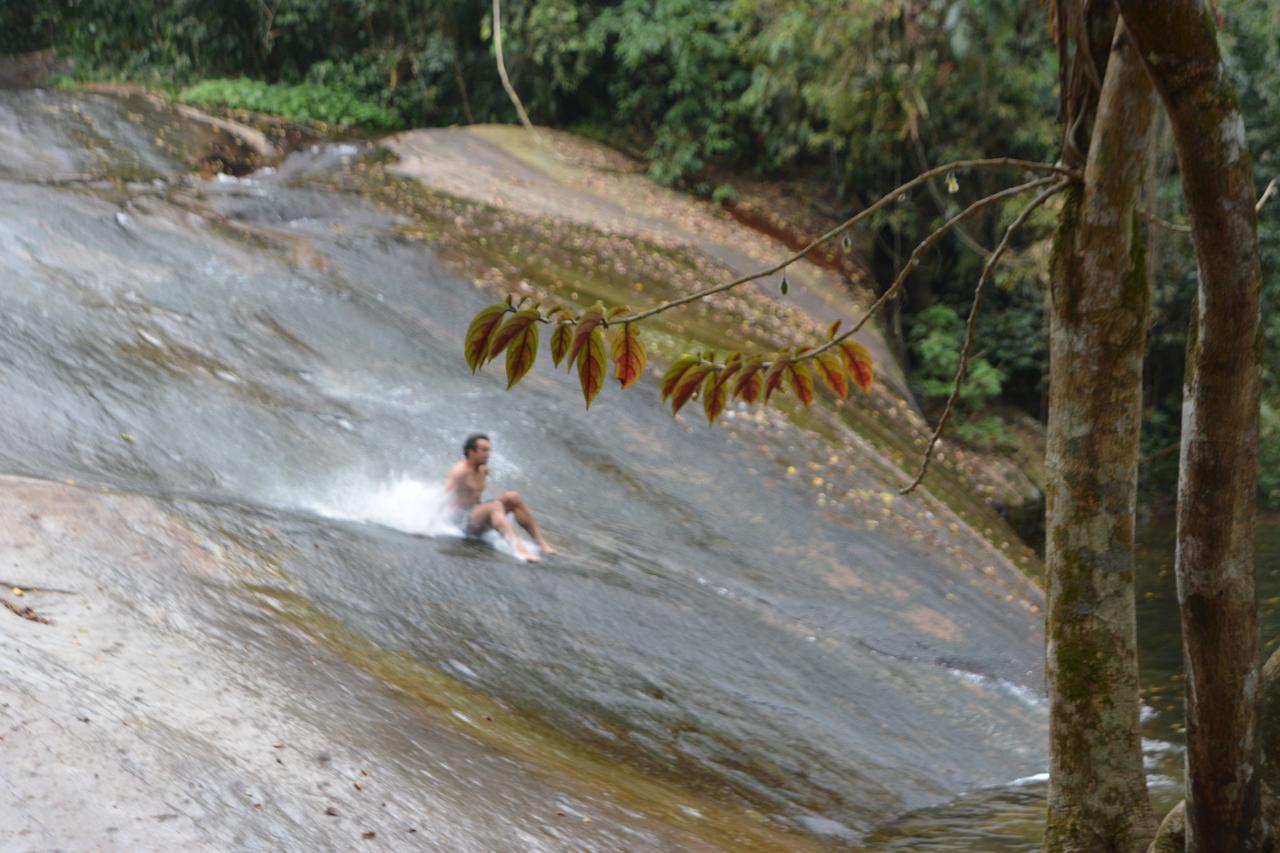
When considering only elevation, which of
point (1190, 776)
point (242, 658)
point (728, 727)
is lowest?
point (728, 727)

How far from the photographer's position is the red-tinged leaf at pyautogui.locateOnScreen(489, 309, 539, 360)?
10.5 ft

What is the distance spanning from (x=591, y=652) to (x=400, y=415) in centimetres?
384

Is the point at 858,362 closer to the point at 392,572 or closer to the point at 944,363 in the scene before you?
the point at 392,572

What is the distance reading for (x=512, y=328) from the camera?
3.23 meters

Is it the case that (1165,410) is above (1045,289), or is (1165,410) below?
below

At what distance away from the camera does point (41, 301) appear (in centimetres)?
1038

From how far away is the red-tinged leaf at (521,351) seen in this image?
10.6 feet

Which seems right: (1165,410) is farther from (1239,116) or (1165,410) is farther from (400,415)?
(1239,116)

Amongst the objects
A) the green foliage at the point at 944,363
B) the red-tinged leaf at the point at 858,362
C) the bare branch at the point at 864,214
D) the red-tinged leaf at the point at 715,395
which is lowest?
the green foliage at the point at 944,363

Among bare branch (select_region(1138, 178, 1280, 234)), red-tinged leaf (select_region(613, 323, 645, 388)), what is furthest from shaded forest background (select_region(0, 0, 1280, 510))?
red-tinged leaf (select_region(613, 323, 645, 388))

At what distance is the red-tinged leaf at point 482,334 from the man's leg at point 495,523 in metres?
5.64

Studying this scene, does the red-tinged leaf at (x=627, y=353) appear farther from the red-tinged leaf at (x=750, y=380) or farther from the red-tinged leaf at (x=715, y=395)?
the red-tinged leaf at (x=750, y=380)

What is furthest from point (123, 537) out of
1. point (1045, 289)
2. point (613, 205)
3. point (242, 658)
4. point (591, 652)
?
point (1045, 289)

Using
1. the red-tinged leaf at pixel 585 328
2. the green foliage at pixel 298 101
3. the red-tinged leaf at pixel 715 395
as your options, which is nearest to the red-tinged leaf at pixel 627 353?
the red-tinged leaf at pixel 585 328
